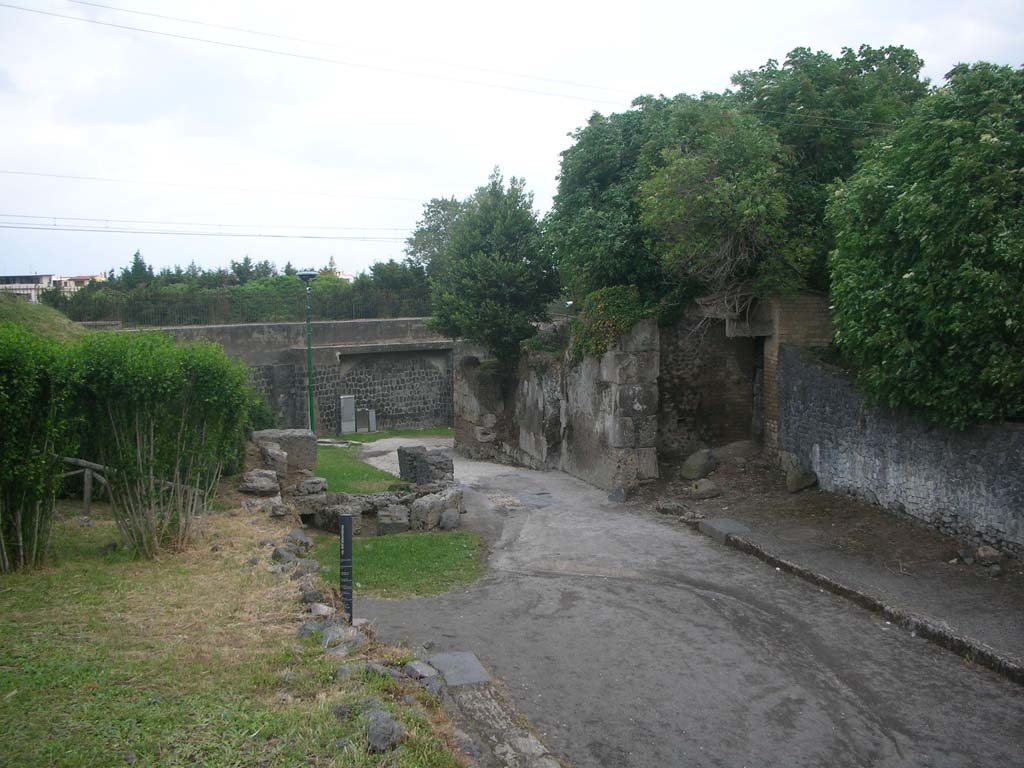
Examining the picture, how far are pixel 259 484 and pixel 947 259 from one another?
9.86m

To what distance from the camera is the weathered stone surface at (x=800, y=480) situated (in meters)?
12.2

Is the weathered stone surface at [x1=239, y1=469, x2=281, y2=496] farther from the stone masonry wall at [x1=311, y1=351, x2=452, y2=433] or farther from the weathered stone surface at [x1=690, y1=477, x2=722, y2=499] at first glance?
the stone masonry wall at [x1=311, y1=351, x2=452, y2=433]

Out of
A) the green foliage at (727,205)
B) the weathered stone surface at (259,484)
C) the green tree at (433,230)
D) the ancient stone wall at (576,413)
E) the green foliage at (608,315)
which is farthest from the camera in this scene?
the green tree at (433,230)

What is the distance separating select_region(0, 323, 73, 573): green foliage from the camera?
7.64 m

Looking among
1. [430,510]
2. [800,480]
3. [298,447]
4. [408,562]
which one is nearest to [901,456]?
[800,480]

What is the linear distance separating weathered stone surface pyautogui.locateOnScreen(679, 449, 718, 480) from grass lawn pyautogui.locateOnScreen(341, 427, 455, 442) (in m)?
15.5

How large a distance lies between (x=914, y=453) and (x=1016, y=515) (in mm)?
1607

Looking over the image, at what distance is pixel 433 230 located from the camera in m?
47.6

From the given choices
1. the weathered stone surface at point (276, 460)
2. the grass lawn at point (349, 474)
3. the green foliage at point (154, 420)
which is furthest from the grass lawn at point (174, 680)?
the grass lawn at point (349, 474)

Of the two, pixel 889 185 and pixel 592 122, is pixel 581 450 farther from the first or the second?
pixel 889 185

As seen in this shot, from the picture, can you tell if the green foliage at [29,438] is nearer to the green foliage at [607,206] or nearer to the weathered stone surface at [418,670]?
the weathered stone surface at [418,670]

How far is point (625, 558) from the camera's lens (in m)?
10.4

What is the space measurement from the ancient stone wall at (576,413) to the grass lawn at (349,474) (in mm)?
3401

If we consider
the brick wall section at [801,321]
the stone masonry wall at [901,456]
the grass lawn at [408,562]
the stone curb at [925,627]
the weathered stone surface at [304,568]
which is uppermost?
the brick wall section at [801,321]
